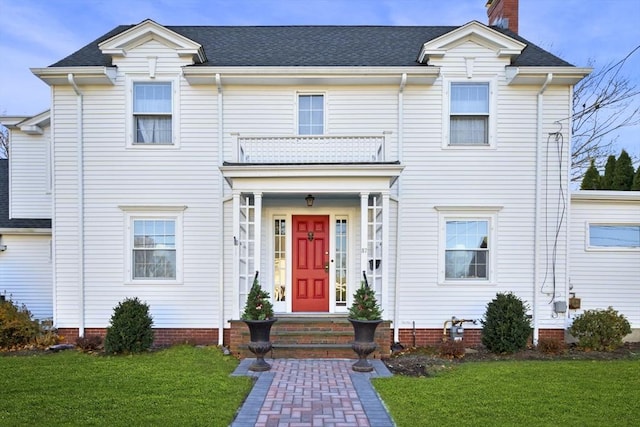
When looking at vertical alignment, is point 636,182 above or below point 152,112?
below

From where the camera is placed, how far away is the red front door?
9.46 metres

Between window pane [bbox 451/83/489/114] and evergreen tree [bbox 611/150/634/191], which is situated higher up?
window pane [bbox 451/83/489/114]

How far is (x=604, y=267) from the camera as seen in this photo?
376 inches

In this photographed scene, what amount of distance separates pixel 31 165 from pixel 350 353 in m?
9.54

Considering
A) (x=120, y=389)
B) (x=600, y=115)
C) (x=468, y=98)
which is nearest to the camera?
(x=120, y=389)

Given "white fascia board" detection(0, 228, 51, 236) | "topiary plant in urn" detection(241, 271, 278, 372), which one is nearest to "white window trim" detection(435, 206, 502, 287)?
A: "topiary plant in urn" detection(241, 271, 278, 372)

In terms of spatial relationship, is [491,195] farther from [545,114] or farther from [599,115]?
[599,115]

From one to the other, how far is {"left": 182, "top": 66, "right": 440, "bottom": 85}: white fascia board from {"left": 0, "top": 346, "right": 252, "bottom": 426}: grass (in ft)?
19.8

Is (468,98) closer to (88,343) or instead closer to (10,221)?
(88,343)

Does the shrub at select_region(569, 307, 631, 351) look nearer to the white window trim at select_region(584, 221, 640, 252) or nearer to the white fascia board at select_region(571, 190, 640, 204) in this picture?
the white window trim at select_region(584, 221, 640, 252)

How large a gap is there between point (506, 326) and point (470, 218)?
8.13ft

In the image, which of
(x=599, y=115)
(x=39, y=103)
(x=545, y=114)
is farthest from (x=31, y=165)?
(x=39, y=103)

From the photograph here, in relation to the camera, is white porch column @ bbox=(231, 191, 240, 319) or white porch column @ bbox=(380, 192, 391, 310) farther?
white porch column @ bbox=(231, 191, 240, 319)

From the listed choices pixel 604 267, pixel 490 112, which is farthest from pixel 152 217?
pixel 604 267
